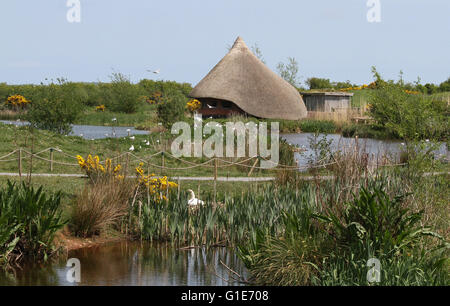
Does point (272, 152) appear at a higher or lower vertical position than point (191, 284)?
higher

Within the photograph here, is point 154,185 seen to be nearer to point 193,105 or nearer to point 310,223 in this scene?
point 310,223

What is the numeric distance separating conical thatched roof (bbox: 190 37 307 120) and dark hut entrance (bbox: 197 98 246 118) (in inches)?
34.5

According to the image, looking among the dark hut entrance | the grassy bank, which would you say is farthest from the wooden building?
the grassy bank

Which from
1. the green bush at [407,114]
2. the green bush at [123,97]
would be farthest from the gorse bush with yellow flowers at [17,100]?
the green bush at [407,114]

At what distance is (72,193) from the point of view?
11.0m

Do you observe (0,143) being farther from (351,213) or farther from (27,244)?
(351,213)

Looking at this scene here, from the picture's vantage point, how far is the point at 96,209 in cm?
929

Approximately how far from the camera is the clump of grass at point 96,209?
926 cm

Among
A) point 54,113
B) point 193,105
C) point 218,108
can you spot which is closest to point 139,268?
point 54,113

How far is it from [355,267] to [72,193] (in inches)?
243

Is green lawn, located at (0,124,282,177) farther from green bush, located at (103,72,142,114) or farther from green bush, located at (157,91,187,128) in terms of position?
green bush, located at (103,72,142,114)

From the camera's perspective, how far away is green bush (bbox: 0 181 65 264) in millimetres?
7977

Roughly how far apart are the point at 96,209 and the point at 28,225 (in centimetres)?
129
